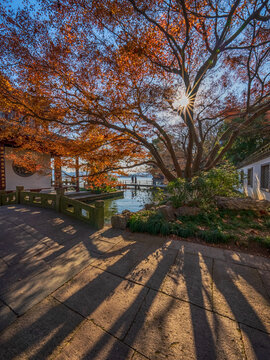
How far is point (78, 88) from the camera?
14.1 ft

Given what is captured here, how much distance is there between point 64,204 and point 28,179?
5638 mm

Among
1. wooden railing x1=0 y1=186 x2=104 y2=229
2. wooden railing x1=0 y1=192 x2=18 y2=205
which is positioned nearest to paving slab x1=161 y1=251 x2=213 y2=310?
wooden railing x1=0 y1=186 x2=104 y2=229

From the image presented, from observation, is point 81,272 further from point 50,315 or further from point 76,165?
point 76,165

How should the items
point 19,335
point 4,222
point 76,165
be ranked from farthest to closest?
point 76,165 < point 4,222 < point 19,335

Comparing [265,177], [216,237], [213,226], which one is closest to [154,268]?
[216,237]

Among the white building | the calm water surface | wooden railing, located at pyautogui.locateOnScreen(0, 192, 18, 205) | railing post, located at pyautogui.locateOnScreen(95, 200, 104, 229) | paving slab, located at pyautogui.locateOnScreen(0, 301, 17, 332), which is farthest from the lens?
the calm water surface

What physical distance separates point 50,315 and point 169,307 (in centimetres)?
123

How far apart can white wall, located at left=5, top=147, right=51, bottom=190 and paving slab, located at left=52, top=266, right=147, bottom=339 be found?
835 cm

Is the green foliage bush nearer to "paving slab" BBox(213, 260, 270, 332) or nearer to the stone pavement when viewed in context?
the stone pavement

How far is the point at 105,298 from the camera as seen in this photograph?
A: 1662 millimetres

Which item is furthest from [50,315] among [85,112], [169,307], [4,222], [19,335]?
[85,112]

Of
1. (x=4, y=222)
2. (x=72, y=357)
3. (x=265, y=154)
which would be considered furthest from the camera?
(x=265, y=154)

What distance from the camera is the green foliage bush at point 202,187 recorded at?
15.0 feet

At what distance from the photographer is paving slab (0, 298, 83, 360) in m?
1.14
